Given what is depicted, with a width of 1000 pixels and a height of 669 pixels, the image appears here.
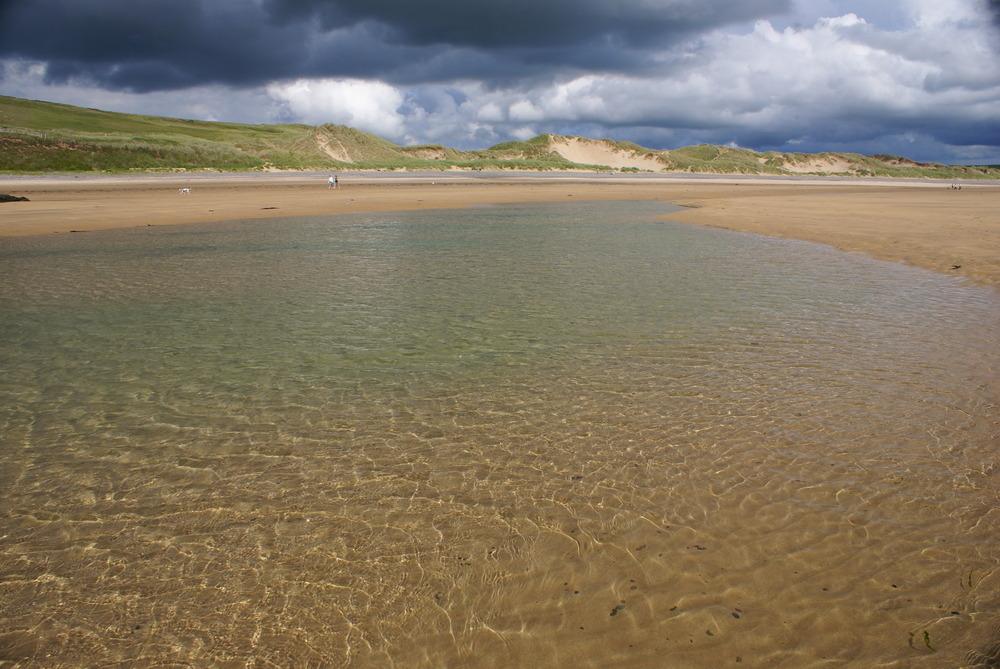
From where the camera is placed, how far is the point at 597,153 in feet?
395

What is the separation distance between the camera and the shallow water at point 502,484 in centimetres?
342

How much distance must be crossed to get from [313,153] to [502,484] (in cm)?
9891

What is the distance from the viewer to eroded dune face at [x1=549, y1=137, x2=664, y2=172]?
11694cm

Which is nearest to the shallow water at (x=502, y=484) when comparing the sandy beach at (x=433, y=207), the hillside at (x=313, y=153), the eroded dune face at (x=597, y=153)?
the sandy beach at (x=433, y=207)

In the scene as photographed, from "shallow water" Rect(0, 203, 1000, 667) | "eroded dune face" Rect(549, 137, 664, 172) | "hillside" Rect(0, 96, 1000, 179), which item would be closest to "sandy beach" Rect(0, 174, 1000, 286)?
"shallow water" Rect(0, 203, 1000, 667)

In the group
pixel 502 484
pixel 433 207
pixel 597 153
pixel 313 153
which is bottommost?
pixel 502 484

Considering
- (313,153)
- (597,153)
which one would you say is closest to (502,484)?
(313,153)

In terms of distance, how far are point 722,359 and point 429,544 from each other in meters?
5.04

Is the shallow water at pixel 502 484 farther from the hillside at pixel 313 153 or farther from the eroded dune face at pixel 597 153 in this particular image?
the eroded dune face at pixel 597 153

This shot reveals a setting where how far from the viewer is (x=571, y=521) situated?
445cm

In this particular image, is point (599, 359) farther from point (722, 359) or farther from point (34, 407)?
point (34, 407)

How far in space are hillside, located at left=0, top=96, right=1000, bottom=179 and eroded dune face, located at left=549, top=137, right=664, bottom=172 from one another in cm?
20

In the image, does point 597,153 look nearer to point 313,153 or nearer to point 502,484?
point 313,153

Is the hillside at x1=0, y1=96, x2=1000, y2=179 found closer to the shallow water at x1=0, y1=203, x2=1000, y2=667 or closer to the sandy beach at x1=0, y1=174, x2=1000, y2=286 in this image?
the sandy beach at x1=0, y1=174, x2=1000, y2=286
